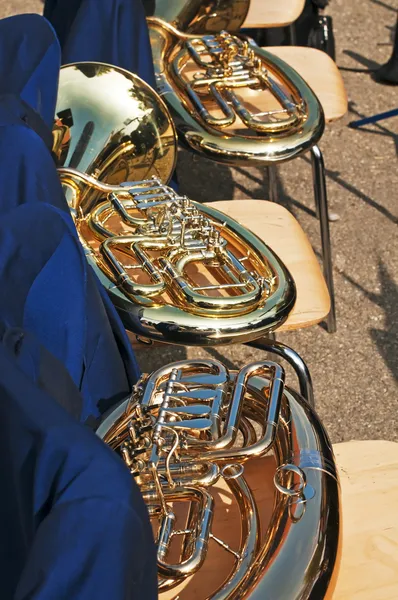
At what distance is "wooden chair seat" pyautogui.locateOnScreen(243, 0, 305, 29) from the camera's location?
2.34 meters

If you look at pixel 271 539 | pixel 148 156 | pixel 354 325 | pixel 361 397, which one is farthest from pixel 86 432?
pixel 354 325

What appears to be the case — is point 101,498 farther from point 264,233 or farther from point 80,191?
point 264,233

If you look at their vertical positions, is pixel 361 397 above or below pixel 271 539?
below

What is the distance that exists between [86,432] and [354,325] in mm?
1631

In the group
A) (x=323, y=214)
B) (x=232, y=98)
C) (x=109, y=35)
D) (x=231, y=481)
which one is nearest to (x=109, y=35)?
(x=109, y=35)

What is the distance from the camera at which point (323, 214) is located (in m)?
2.11

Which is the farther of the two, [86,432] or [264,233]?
[264,233]

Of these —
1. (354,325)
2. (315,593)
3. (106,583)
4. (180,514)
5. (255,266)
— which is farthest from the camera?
(354,325)

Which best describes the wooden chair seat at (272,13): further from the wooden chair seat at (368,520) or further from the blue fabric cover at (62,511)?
the blue fabric cover at (62,511)

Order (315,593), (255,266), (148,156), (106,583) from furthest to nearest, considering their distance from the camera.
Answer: (148,156) < (255,266) < (315,593) < (106,583)

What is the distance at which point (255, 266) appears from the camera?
1.43 meters

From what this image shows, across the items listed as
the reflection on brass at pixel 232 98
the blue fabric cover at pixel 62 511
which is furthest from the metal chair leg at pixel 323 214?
the blue fabric cover at pixel 62 511

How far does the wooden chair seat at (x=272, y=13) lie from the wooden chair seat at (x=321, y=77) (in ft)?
0.50

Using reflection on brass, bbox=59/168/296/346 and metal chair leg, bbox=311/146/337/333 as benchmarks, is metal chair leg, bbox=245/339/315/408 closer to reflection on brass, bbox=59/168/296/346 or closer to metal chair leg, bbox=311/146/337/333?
reflection on brass, bbox=59/168/296/346
